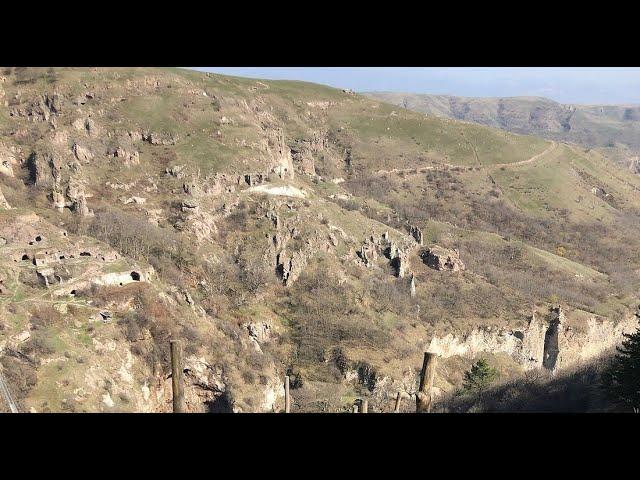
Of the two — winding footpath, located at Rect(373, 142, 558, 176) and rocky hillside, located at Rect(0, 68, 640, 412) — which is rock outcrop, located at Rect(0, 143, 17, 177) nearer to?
rocky hillside, located at Rect(0, 68, 640, 412)

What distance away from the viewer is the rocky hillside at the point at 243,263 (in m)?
28.6

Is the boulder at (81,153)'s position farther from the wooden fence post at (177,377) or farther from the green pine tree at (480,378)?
the wooden fence post at (177,377)

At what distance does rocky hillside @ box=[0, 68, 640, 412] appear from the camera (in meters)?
28.6

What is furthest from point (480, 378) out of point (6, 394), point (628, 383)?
Answer: point (6, 394)

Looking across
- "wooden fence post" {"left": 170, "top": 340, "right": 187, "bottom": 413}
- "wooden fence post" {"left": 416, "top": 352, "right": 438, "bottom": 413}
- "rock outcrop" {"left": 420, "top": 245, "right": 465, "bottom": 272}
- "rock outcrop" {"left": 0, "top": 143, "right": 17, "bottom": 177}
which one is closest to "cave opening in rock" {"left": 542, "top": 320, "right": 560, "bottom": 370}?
"rock outcrop" {"left": 420, "top": 245, "right": 465, "bottom": 272}

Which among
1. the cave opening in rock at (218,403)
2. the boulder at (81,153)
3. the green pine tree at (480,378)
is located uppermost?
the boulder at (81,153)

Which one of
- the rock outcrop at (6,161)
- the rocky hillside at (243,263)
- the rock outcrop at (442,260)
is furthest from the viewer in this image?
the rock outcrop at (442,260)

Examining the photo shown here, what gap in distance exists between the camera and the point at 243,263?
5016cm

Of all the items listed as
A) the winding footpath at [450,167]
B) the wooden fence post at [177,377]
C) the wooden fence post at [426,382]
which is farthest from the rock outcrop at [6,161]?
the winding footpath at [450,167]

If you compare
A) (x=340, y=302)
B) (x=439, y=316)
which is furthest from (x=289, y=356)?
(x=439, y=316)

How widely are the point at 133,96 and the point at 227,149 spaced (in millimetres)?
20310

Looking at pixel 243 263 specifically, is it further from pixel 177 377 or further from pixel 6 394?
pixel 177 377
